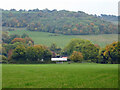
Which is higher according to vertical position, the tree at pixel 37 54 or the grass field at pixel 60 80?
the grass field at pixel 60 80

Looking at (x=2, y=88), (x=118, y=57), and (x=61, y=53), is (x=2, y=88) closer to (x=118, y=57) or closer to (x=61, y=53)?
(x=118, y=57)

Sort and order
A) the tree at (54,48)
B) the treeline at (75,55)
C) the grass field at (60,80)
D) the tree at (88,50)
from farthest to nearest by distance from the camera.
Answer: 1. the tree at (54,48)
2. the tree at (88,50)
3. the treeline at (75,55)
4. the grass field at (60,80)

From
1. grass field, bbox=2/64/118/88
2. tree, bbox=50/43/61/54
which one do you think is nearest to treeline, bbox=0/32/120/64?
tree, bbox=50/43/61/54

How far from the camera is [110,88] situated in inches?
894

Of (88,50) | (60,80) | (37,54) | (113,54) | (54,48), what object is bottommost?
(54,48)

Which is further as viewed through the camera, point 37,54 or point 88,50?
point 88,50

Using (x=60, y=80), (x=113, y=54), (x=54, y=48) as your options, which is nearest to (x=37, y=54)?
(x=113, y=54)

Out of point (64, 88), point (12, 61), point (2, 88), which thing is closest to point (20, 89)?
point (2, 88)

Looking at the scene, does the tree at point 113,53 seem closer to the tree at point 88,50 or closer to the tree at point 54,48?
the tree at point 88,50

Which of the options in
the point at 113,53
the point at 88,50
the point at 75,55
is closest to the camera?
the point at 113,53

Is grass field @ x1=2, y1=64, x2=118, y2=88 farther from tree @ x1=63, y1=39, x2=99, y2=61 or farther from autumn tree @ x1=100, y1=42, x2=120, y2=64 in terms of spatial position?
tree @ x1=63, y1=39, x2=99, y2=61

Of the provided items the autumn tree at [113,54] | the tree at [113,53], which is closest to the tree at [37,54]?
the autumn tree at [113,54]

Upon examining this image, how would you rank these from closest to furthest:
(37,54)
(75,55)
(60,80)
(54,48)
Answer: (60,80), (37,54), (75,55), (54,48)

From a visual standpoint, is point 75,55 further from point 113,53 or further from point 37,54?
point 113,53
